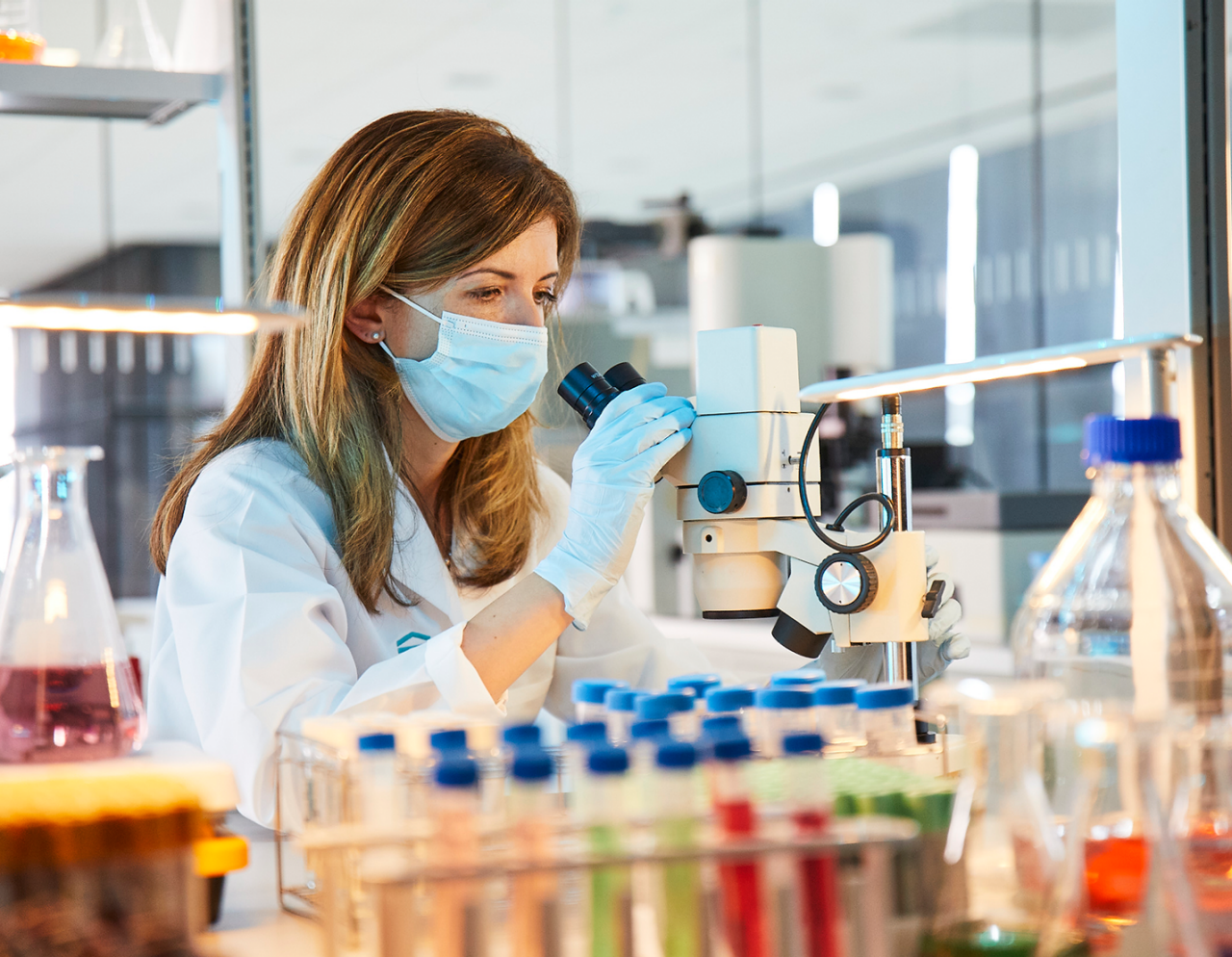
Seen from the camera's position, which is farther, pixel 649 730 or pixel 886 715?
pixel 886 715

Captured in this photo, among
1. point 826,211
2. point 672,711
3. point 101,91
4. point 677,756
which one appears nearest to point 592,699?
point 672,711

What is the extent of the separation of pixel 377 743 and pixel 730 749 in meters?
0.22

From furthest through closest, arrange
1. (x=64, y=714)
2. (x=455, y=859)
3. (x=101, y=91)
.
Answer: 1. (x=101, y=91)
2. (x=64, y=714)
3. (x=455, y=859)

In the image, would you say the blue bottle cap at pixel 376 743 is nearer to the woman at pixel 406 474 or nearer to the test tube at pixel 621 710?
the test tube at pixel 621 710

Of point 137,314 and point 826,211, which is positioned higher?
point 826,211

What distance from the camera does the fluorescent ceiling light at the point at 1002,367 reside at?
0.91m

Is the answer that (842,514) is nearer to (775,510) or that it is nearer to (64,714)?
(775,510)

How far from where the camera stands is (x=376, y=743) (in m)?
0.78

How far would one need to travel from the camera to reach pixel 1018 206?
5.11 metres

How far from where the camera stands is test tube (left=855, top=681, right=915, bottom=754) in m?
0.98

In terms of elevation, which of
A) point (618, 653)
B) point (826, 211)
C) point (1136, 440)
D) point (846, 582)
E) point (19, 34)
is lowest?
point (618, 653)

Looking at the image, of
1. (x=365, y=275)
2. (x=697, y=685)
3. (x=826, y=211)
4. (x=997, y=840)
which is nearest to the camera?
(x=997, y=840)

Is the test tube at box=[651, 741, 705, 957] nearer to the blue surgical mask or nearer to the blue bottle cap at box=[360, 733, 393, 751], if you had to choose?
the blue bottle cap at box=[360, 733, 393, 751]

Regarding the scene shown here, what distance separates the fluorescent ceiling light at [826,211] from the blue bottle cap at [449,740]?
18.1ft
